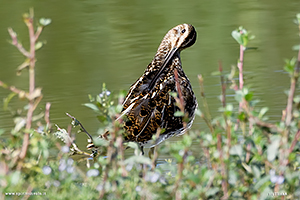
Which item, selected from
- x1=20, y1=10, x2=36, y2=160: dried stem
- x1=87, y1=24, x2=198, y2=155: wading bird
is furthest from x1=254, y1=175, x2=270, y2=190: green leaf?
x1=87, y1=24, x2=198, y2=155: wading bird

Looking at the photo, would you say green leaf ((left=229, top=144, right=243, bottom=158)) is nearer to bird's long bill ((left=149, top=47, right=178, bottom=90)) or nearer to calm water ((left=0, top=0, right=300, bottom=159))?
bird's long bill ((left=149, top=47, right=178, bottom=90))

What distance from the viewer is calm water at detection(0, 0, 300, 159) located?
754 centimetres

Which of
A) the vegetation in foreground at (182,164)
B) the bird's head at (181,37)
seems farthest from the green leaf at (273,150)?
the bird's head at (181,37)

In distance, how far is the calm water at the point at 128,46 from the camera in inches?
297

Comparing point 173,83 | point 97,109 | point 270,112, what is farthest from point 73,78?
point 97,109

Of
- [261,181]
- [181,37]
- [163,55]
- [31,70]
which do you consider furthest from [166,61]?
[261,181]

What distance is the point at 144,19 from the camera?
13102 mm

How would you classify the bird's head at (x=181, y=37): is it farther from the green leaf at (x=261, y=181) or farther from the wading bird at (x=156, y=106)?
the green leaf at (x=261, y=181)

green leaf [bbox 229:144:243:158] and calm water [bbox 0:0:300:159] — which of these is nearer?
green leaf [bbox 229:144:243:158]

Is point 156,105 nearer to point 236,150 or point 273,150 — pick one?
point 236,150

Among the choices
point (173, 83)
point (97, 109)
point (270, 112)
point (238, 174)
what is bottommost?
point (270, 112)

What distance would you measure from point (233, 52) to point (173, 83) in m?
4.46

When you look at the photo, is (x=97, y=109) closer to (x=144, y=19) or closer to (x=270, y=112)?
(x=270, y=112)

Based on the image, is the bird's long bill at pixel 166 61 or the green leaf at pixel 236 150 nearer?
the green leaf at pixel 236 150
